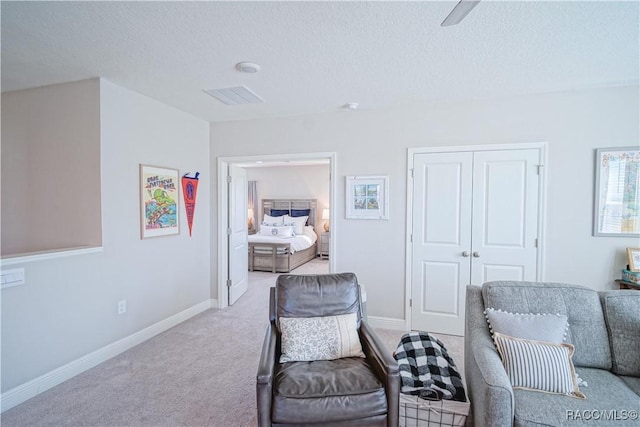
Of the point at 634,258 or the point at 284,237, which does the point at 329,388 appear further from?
the point at 284,237

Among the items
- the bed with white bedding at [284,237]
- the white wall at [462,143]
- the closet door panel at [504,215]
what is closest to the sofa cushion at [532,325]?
the closet door panel at [504,215]

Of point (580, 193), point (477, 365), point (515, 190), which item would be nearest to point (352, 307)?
point (477, 365)

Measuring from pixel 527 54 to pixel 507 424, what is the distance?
8.04 ft

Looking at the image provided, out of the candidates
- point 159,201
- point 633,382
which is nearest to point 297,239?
point 159,201

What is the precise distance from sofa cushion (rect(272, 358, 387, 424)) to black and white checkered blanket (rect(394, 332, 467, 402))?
0.89ft

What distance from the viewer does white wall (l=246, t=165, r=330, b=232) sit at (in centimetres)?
795

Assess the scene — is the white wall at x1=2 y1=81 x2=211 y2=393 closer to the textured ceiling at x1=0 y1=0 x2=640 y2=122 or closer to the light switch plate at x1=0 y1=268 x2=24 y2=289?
the light switch plate at x1=0 y1=268 x2=24 y2=289

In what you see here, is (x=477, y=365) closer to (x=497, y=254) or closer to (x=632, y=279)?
(x=497, y=254)

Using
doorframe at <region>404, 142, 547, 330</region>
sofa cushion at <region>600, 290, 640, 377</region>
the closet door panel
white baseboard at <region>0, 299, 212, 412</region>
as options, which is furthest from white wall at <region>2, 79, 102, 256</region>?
sofa cushion at <region>600, 290, 640, 377</region>

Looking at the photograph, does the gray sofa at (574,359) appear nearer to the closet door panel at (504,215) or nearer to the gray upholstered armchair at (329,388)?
the gray upholstered armchair at (329,388)

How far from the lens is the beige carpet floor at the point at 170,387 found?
202 centimetres

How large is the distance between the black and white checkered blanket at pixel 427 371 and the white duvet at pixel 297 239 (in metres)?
4.19

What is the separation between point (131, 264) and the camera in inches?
120

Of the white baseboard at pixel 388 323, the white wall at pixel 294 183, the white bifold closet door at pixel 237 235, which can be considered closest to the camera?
the white baseboard at pixel 388 323
